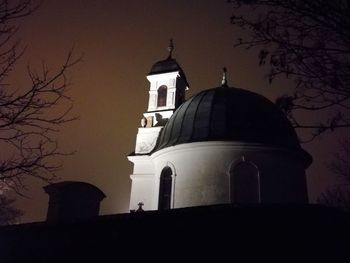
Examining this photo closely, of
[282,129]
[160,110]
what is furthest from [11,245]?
[160,110]

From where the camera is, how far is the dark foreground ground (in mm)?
6477

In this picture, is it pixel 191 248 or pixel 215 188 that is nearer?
pixel 191 248

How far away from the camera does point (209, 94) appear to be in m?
18.8

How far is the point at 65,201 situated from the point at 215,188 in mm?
6275

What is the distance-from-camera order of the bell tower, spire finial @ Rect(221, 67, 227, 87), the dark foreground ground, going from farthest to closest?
the bell tower, spire finial @ Rect(221, 67, 227, 87), the dark foreground ground

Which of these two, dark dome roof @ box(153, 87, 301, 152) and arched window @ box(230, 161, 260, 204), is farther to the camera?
dark dome roof @ box(153, 87, 301, 152)

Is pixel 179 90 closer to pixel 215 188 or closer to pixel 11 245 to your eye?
pixel 215 188

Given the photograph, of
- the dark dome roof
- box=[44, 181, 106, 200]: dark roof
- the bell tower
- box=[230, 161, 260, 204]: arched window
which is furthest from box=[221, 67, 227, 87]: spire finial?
box=[44, 181, 106, 200]: dark roof

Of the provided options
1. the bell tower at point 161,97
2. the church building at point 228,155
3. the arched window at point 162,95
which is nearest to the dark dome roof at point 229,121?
the church building at point 228,155

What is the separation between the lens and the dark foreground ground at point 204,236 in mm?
6477

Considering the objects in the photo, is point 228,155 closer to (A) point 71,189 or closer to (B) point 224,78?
(A) point 71,189

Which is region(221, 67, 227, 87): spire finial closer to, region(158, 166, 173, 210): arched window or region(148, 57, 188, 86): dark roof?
region(148, 57, 188, 86): dark roof

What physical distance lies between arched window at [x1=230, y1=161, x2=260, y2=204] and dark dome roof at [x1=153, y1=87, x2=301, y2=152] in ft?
3.71

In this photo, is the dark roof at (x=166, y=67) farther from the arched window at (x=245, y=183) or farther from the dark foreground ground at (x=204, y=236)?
the dark foreground ground at (x=204, y=236)
